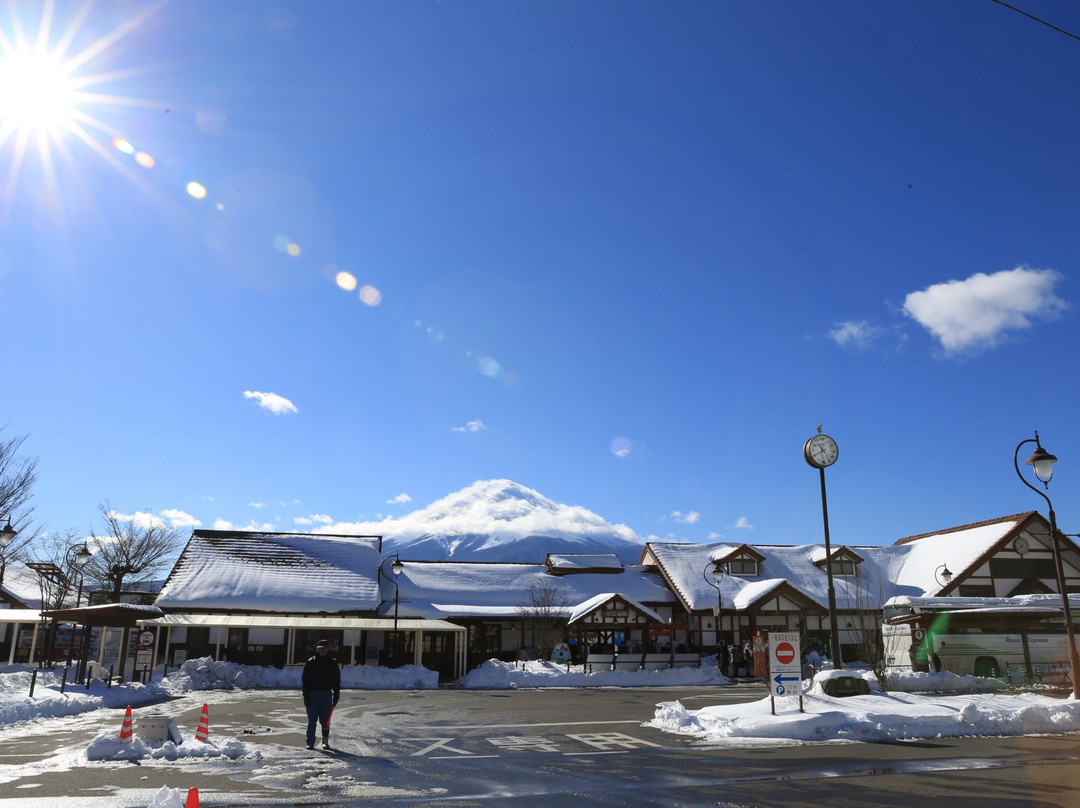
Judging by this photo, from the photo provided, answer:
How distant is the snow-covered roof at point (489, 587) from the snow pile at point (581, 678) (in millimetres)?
8603

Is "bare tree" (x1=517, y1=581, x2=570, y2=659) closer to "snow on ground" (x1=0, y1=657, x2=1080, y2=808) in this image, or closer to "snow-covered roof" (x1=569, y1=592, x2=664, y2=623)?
"snow-covered roof" (x1=569, y1=592, x2=664, y2=623)

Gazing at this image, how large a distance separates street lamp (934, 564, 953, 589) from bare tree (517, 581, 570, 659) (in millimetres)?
21276

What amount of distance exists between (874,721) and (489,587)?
3589 centimetres

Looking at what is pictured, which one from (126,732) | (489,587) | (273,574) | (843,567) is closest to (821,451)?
(126,732)

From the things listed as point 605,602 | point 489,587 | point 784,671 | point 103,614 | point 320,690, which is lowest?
point 320,690

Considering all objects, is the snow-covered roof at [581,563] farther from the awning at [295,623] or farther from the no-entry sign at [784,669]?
the no-entry sign at [784,669]

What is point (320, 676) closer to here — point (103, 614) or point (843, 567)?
point (103, 614)

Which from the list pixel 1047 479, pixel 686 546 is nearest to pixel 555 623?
pixel 686 546

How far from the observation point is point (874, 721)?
562 inches

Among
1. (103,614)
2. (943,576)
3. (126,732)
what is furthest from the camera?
(943,576)

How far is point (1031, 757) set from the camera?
445 inches

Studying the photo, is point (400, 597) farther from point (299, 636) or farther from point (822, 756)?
point (822, 756)

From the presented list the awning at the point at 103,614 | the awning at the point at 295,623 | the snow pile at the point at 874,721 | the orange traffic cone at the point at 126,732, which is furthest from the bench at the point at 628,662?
the orange traffic cone at the point at 126,732

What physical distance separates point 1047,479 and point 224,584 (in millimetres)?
38453
